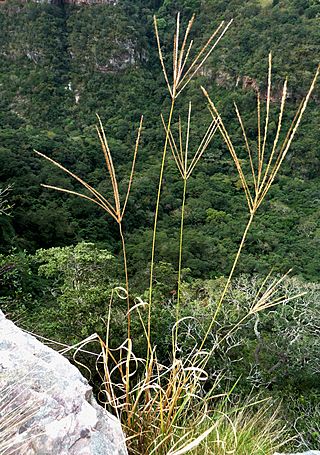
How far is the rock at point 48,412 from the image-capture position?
0.72 m

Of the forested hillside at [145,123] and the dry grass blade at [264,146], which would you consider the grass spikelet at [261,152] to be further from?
the forested hillside at [145,123]

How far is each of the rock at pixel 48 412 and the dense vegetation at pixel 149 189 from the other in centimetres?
149

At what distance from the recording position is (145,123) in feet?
101

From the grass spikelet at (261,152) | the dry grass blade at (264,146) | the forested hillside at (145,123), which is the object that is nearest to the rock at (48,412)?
the grass spikelet at (261,152)

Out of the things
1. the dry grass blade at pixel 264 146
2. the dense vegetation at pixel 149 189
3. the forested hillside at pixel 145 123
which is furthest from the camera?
the forested hillside at pixel 145 123

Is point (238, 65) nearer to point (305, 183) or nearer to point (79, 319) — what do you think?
point (305, 183)

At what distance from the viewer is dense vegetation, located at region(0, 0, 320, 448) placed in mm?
5352

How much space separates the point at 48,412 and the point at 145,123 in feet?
102

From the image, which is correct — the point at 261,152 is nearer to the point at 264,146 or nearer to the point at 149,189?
the point at 264,146

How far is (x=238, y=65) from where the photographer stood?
108 ft

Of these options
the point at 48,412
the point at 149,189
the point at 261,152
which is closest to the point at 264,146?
the point at 261,152

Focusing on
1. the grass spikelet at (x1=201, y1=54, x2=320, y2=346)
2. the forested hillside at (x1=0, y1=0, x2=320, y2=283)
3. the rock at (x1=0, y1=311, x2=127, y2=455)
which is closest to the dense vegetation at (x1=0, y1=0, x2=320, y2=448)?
the forested hillside at (x1=0, y1=0, x2=320, y2=283)

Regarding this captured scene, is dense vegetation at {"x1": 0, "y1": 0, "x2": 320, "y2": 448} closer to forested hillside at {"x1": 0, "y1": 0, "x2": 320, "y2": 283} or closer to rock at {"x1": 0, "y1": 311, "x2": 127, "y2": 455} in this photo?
forested hillside at {"x1": 0, "y1": 0, "x2": 320, "y2": 283}

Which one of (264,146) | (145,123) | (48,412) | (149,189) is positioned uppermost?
(264,146)
